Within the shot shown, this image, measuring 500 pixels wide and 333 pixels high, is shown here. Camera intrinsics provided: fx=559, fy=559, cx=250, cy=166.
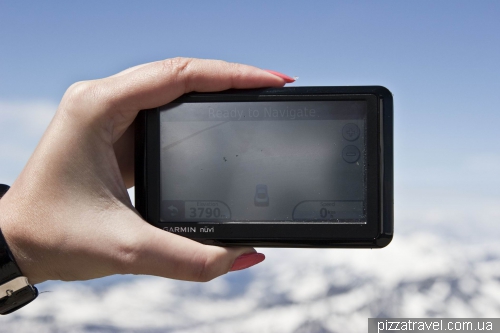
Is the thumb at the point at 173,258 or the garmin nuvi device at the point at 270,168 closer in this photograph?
the thumb at the point at 173,258

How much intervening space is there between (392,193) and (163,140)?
118cm

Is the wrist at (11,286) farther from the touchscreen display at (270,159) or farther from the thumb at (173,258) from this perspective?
the touchscreen display at (270,159)

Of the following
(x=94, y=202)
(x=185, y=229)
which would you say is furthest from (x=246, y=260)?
(x=94, y=202)

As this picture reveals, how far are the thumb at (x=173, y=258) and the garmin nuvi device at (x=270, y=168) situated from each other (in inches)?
6.8

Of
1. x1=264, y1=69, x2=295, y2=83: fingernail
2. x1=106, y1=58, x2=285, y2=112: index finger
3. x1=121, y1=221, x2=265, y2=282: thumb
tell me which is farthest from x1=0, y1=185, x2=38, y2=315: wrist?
x1=264, y1=69, x2=295, y2=83: fingernail

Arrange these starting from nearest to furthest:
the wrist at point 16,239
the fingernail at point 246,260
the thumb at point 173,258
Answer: the thumb at point 173,258
the wrist at point 16,239
the fingernail at point 246,260

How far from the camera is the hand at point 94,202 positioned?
8.45 feet

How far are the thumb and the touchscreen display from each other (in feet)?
0.73

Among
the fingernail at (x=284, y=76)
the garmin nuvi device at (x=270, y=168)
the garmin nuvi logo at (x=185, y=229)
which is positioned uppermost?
the fingernail at (x=284, y=76)

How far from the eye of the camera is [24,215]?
8.71 feet

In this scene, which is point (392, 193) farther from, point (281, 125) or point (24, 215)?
point (24, 215)

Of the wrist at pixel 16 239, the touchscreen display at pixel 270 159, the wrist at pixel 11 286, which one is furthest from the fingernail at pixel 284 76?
the wrist at pixel 11 286

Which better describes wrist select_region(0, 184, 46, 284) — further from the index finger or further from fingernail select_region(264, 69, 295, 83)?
fingernail select_region(264, 69, 295, 83)

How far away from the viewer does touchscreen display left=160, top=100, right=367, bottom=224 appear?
9.18 ft
